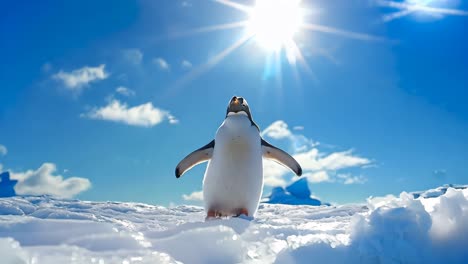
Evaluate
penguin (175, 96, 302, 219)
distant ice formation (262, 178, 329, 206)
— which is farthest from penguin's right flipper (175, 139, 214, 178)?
distant ice formation (262, 178, 329, 206)

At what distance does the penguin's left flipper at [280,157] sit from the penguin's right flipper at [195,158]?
96cm

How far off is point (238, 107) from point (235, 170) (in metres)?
1.14

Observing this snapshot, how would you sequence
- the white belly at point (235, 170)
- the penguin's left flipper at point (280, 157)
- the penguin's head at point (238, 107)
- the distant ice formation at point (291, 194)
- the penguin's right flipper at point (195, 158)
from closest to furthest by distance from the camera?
the white belly at point (235, 170) < the penguin's head at point (238, 107) < the penguin's right flipper at point (195, 158) < the penguin's left flipper at point (280, 157) < the distant ice formation at point (291, 194)

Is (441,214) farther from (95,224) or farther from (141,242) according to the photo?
(95,224)

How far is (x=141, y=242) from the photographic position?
6.84 feet

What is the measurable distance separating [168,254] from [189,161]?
16.2ft

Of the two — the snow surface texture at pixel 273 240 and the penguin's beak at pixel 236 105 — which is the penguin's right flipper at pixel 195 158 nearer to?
the penguin's beak at pixel 236 105

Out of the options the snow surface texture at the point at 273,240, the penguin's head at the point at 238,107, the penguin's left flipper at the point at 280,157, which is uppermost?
the penguin's head at the point at 238,107

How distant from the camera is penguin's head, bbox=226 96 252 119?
6.12 meters

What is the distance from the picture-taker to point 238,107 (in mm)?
6145

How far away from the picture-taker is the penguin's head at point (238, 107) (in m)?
6.12

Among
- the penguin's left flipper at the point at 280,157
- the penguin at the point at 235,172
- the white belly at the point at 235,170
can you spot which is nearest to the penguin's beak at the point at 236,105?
the penguin at the point at 235,172

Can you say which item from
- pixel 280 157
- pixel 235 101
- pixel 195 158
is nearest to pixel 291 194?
pixel 280 157

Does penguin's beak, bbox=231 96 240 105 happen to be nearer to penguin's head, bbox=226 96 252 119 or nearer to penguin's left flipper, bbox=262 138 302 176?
penguin's head, bbox=226 96 252 119
